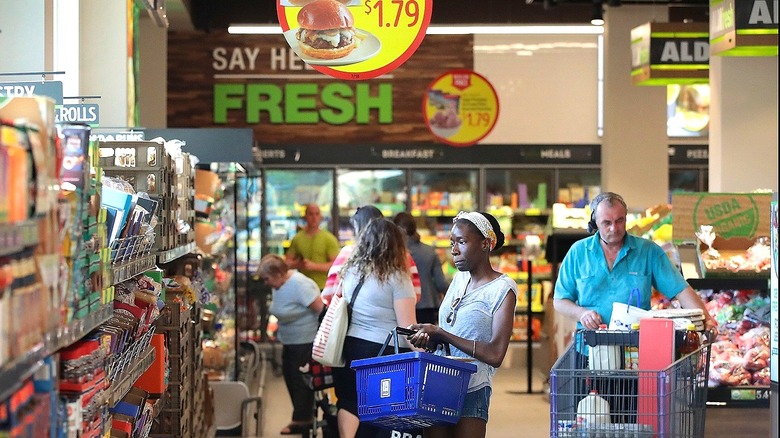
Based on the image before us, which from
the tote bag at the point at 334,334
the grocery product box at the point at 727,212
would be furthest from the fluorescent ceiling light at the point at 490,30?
the tote bag at the point at 334,334

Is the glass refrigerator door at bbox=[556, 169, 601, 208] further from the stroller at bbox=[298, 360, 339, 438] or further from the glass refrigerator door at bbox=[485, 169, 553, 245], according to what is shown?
the stroller at bbox=[298, 360, 339, 438]

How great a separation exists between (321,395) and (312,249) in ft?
13.0

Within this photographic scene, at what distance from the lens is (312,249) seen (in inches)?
446

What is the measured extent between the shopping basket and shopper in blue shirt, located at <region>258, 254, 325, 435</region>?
3.91 meters

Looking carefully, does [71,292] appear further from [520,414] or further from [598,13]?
[598,13]

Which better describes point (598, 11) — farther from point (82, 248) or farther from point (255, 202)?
point (82, 248)

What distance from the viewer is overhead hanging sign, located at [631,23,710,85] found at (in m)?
9.77

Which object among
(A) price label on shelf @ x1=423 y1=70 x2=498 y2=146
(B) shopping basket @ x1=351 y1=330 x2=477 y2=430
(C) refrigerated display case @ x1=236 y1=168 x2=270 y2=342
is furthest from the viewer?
(A) price label on shelf @ x1=423 y1=70 x2=498 y2=146

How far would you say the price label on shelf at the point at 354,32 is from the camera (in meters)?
5.29

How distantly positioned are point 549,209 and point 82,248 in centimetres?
1038

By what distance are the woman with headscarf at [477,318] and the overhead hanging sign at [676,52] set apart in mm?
5763

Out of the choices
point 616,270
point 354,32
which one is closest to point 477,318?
point 616,270

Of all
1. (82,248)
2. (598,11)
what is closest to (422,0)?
(82,248)

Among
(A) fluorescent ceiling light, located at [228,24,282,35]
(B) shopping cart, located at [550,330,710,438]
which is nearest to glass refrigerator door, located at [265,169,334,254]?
(A) fluorescent ceiling light, located at [228,24,282,35]
